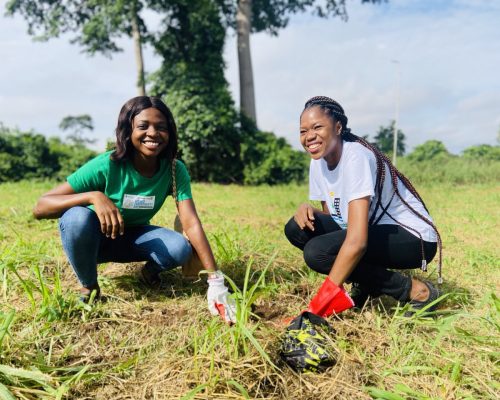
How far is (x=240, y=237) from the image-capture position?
3.91 meters

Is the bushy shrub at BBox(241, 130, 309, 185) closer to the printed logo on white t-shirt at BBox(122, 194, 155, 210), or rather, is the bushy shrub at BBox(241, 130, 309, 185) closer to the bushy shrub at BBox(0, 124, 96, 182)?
the bushy shrub at BBox(0, 124, 96, 182)

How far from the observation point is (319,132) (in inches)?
85.4

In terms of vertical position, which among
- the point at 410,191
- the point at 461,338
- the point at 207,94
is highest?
the point at 207,94

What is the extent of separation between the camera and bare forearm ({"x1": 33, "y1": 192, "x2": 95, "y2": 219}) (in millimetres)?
2175

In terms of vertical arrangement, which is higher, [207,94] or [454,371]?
[207,94]

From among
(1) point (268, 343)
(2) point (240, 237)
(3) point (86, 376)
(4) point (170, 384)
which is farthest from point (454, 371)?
(2) point (240, 237)

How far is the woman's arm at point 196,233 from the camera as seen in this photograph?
7.51ft

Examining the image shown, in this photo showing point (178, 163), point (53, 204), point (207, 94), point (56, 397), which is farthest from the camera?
point (207, 94)

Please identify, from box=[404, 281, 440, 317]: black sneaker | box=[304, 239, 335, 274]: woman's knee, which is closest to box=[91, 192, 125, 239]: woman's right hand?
box=[304, 239, 335, 274]: woman's knee

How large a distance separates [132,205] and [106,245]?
11.5 inches

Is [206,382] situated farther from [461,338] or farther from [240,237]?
[240,237]

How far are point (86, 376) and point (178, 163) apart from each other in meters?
1.18

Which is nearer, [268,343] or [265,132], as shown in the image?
[268,343]

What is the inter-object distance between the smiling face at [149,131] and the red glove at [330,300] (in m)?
1.06
